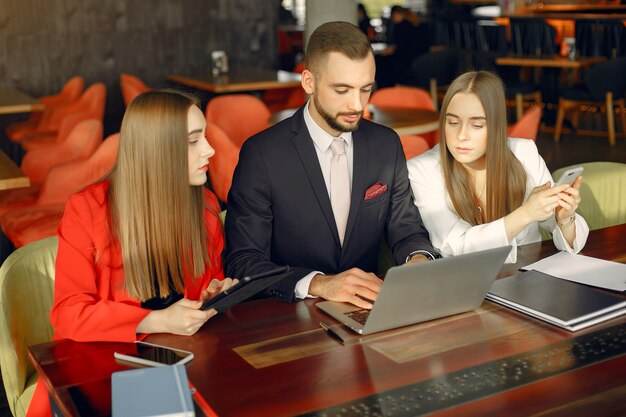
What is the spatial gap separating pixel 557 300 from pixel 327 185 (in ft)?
2.87

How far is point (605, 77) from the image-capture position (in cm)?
881

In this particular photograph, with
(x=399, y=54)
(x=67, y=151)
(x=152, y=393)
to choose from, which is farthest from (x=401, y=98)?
(x=399, y=54)

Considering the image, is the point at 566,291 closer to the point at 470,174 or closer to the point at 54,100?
the point at 470,174

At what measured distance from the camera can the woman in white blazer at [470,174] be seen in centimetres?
283

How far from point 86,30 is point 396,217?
634 cm

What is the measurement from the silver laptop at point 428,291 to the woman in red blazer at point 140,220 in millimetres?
454

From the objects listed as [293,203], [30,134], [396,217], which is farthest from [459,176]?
[30,134]

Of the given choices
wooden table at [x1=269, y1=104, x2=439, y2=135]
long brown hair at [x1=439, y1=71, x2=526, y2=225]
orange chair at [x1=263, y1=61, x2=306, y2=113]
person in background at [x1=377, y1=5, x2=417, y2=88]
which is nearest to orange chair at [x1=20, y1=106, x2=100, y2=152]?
wooden table at [x1=269, y1=104, x2=439, y2=135]

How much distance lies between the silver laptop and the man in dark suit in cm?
51

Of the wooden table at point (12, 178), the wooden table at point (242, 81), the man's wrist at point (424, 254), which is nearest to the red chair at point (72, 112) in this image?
the wooden table at point (242, 81)

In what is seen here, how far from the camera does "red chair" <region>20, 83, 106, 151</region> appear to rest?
6.57m

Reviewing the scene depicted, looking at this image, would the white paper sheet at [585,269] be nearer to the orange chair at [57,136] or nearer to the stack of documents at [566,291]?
the stack of documents at [566,291]

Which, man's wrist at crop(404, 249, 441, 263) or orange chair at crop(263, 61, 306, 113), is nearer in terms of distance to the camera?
man's wrist at crop(404, 249, 441, 263)

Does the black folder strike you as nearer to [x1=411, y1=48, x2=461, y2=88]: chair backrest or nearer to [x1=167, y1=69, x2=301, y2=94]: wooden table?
[x1=167, y1=69, x2=301, y2=94]: wooden table
